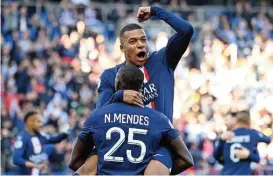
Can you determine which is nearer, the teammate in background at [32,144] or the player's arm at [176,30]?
the player's arm at [176,30]

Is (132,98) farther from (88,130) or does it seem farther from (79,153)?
(79,153)

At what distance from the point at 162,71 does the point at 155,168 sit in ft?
4.53

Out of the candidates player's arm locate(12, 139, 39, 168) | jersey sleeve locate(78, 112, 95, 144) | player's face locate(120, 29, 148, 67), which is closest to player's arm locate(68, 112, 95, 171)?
jersey sleeve locate(78, 112, 95, 144)

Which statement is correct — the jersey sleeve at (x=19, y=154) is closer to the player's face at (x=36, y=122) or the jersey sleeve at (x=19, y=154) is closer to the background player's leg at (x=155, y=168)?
the player's face at (x=36, y=122)

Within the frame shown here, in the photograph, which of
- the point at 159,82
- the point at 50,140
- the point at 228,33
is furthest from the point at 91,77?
the point at 159,82

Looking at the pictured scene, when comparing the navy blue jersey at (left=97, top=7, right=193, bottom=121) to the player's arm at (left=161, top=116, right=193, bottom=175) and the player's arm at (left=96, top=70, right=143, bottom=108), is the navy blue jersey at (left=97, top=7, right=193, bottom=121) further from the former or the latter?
the player's arm at (left=161, top=116, right=193, bottom=175)

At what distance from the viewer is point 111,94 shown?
7410 mm

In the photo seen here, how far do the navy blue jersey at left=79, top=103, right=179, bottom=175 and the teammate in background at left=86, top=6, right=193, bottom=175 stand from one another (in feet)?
2.49

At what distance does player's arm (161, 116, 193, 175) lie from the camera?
6.62 metres

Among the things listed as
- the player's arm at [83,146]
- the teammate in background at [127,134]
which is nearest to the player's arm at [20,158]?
the player's arm at [83,146]

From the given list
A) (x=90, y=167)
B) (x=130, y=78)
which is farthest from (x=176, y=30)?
(x=90, y=167)

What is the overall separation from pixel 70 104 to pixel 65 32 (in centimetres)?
346

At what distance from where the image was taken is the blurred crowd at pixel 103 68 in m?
21.3

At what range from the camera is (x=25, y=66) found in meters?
22.9
